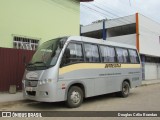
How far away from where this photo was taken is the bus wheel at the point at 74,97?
30.5ft

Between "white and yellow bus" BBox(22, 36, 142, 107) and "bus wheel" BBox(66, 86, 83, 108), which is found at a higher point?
"white and yellow bus" BBox(22, 36, 142, 107)

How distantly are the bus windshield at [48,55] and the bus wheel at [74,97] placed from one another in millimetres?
1362

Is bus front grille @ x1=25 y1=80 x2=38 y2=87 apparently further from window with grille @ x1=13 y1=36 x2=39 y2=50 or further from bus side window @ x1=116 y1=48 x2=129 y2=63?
window with grille @ x1=13 y1=36 x2=39 y2=50

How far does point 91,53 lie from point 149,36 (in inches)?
763

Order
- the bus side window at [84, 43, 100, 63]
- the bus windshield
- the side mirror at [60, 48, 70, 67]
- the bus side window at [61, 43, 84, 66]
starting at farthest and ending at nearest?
1. the bus side window at [84, 43, 100, 63]
2. the bus side window at [61, 43, 84, 66]
3. the side mirror at [60, 48, 70, 67]
4. the bus windshield

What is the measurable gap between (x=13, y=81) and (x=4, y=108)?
12.7ft

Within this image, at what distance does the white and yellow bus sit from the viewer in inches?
351

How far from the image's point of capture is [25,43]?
48.6ft

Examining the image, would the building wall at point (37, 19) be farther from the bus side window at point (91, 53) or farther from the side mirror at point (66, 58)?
the side mirror at point (66, 58)

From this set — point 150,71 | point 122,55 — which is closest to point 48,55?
point 122,55

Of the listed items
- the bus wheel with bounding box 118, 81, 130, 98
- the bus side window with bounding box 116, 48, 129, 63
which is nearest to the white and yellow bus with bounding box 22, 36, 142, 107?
the bus side window with bounding box 116, 48, 129, 63

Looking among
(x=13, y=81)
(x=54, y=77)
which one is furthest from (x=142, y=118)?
(x=13, y=81)

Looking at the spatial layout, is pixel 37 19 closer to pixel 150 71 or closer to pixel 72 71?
pixel 72 71

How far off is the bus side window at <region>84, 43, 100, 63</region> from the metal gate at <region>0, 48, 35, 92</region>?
4658 millimetres
